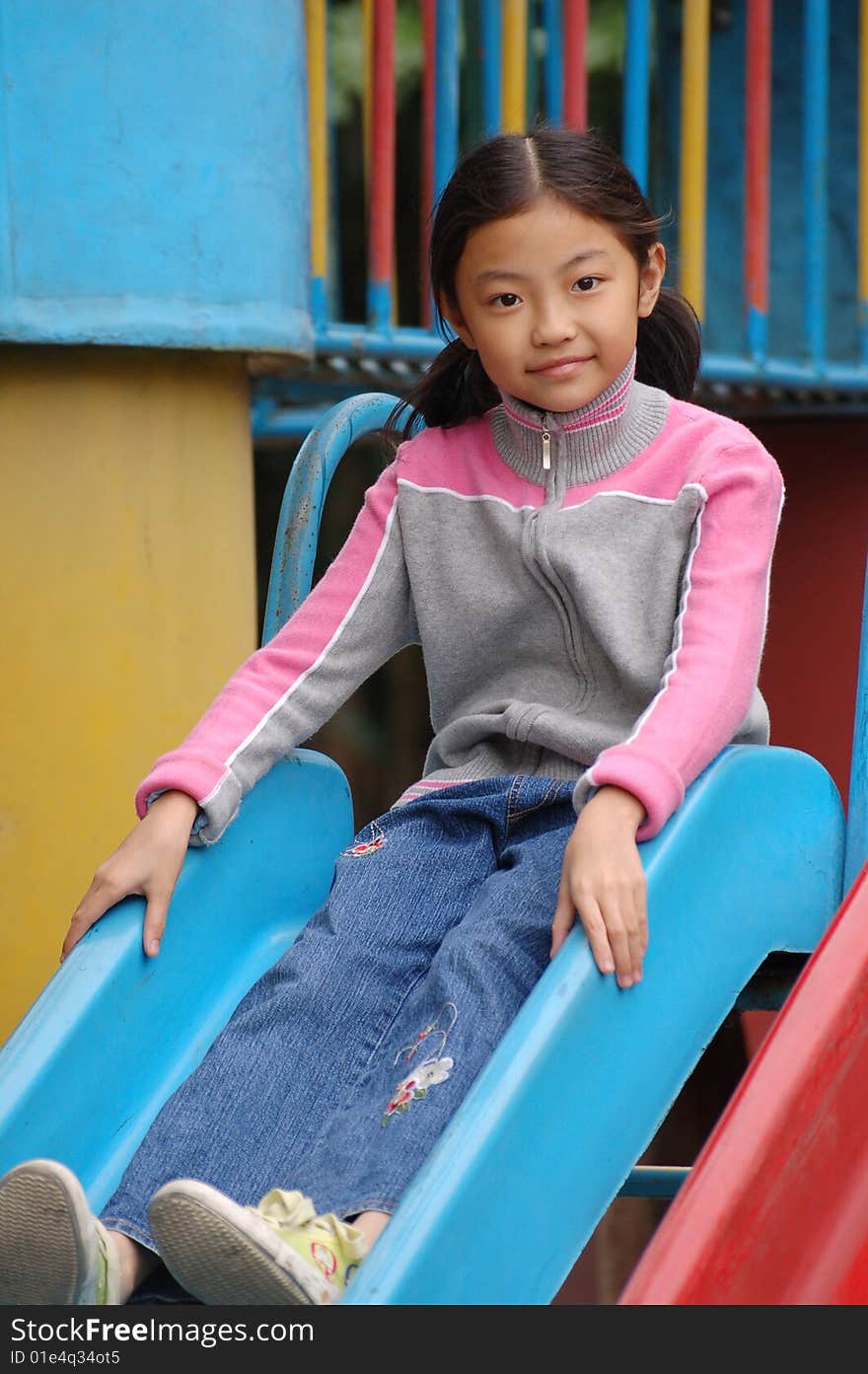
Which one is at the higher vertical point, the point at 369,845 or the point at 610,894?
the point at 610,894

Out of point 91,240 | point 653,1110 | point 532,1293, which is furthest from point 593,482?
point 91,240

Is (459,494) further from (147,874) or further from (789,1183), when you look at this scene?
(789,1183)

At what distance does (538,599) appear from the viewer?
1.78 metres

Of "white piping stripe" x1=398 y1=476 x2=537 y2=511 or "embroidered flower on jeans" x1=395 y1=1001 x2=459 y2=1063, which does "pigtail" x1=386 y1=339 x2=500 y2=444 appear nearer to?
"white piping stripe" x1=398 y1=476 x2=537 y2=511

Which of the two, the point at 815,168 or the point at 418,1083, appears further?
the point at 815,168

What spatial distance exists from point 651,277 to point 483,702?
0.49 metres

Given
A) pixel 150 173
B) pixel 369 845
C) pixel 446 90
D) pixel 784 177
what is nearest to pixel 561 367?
pixel 369 845

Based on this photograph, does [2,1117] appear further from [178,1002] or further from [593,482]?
[593,482]

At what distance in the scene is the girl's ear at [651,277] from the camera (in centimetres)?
179

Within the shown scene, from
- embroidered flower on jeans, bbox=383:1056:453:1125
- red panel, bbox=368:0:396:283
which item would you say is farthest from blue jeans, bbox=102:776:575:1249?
red panel, bbox=368:0:396:283

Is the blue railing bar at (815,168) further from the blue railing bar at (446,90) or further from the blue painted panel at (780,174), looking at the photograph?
the blue railing bar at (446,90)

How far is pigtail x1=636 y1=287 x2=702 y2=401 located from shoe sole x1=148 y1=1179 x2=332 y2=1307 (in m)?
1.14

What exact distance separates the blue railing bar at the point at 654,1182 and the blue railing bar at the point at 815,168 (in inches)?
73.8

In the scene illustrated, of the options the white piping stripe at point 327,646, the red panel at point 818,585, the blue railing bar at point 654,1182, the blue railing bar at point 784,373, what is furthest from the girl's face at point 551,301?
the red panel at point 818,585
